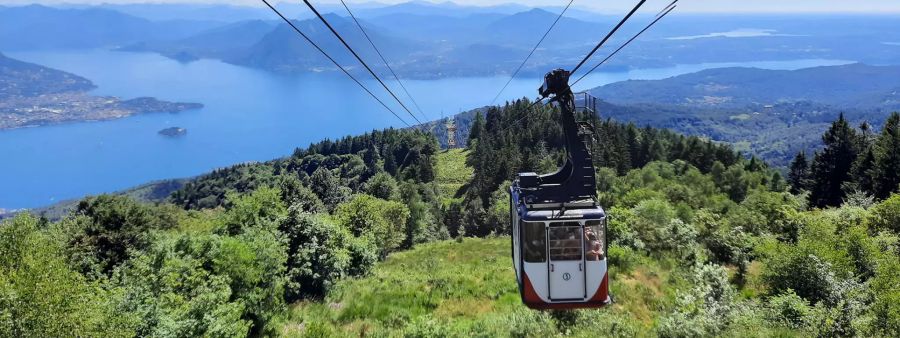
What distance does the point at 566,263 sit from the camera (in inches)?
404

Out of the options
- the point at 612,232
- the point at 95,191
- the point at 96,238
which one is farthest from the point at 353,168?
the point at 95,191

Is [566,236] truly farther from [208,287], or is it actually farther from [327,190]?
[327,190]

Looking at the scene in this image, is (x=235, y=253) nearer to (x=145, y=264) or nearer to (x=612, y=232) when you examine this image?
(x=145, y=264)

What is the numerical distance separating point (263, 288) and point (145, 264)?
4.50 m

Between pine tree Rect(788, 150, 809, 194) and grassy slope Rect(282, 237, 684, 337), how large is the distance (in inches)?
2363

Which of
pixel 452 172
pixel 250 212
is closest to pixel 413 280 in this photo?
pixel 250 212

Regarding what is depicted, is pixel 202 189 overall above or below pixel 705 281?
below

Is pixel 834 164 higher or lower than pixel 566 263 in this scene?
lower

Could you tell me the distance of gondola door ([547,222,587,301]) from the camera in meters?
10.1

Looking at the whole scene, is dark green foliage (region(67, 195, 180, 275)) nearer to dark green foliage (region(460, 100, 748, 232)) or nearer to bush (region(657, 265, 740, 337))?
bush (region(657, 265, 740, 337))

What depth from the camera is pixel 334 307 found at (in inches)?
742

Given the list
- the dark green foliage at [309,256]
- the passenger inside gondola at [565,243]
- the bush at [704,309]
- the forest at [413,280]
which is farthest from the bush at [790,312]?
the dark green foliage at [309,256]

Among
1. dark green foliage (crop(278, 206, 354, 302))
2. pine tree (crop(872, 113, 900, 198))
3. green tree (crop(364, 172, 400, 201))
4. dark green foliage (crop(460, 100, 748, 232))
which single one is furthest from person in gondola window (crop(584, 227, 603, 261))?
green tree (crop(364, 172, 400, 201))

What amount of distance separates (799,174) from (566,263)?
80720 mm
